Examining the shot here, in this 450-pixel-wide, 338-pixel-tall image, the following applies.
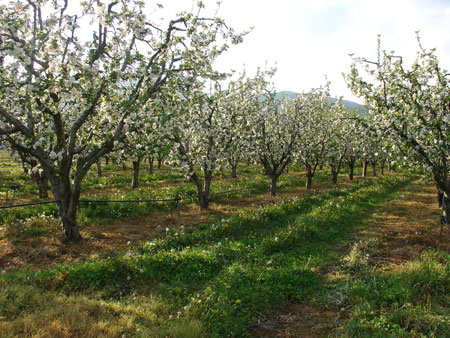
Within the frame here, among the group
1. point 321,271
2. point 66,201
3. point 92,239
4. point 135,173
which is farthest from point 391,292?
point 135,173

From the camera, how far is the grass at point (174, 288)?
511 centimetres

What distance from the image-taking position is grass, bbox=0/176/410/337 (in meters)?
5.11

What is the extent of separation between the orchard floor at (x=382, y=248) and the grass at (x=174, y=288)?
356 mm

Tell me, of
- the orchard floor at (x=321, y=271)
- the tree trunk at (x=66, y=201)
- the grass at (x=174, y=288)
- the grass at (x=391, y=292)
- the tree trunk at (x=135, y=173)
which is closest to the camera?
the grass at (x=174, y=288)

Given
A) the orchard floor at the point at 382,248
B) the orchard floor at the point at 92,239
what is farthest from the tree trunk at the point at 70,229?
the orchard floor at the point at 382,248

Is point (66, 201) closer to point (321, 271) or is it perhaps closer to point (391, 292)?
point (321, 271)

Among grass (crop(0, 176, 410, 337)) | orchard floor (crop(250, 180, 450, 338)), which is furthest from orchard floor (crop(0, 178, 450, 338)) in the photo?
grass (crop(0, 176, 410, 337))

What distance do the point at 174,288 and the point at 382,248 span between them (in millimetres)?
7213

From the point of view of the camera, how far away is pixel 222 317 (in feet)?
18.1

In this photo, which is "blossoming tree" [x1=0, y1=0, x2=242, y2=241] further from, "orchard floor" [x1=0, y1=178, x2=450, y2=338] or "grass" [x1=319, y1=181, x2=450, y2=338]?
"grass" [x1=319, y1=181, x2=450, y2=338]

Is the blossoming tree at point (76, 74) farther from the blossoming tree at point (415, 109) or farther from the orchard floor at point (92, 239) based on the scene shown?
the blossoming tree at point (415, 109)

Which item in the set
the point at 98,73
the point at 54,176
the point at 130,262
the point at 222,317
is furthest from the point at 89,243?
the point at 222,317

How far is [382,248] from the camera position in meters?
9.76

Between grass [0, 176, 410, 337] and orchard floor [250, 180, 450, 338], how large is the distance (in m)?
0.36
